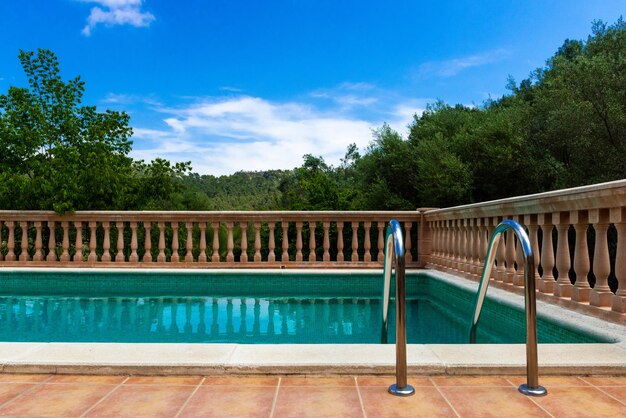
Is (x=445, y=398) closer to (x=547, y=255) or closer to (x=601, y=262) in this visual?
(x=601, y=262)

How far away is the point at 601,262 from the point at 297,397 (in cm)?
287

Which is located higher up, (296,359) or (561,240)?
(561,240)

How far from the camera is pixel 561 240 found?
14.0 ft

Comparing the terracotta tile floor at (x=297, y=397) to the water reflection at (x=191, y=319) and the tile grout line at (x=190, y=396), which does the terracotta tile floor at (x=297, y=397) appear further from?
the water reflection at (x=191, y=319)

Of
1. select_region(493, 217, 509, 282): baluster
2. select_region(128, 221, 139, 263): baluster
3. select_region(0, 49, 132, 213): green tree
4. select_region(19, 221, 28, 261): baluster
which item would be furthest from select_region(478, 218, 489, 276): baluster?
select_region(19, 221, 28, 261): baluster

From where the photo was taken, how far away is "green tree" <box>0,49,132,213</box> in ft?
27.3

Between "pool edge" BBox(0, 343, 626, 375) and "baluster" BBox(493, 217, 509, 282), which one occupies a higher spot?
"baluster" BBox(493, 217, 509, 282)

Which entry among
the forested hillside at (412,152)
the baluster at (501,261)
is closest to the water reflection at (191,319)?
the baluster at (501,261)

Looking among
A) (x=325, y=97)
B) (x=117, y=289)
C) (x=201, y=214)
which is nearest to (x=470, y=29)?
A: (x=325, y=97)

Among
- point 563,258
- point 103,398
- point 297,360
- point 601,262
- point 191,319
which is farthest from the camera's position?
point 191,319

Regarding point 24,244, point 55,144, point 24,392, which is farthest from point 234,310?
point 55,144

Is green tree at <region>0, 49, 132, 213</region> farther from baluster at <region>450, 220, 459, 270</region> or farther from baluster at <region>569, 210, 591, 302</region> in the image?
baluster at <region>569, 210, 591, 302</region>

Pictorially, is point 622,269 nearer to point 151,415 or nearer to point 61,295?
point 151,415

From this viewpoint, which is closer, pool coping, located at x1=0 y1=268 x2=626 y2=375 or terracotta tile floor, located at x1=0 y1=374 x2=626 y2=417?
terracotta tile floor, located at x1=0 y1=374 x2=626 y2=417
